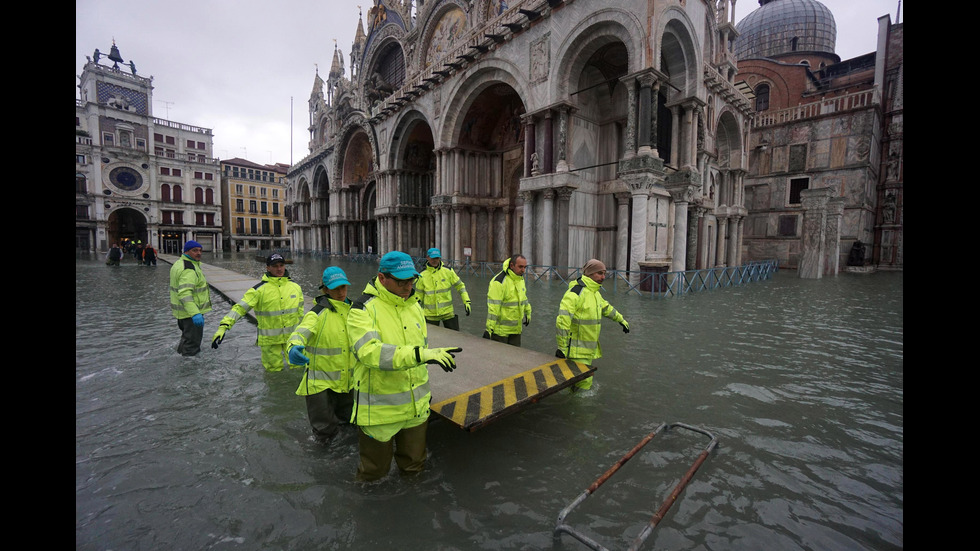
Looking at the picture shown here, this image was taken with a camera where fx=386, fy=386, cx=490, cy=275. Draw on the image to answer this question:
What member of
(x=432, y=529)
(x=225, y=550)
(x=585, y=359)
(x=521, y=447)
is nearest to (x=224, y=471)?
(x=225, y=550)

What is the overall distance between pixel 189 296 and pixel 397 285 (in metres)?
4.68

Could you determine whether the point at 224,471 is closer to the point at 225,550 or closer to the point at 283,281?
the point at 225,550

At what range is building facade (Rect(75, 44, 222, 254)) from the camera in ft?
143

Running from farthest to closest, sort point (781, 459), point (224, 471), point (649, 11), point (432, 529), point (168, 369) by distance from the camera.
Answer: point (649, 11)
point (168, 369)
point (781, 459)
point (224, 471)
point (432, 529)

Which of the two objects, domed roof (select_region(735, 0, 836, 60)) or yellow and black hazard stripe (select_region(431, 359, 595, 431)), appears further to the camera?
domed roof (select_region(735, 0, 836, 60))

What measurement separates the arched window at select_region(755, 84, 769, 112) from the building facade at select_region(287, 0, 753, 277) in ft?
40.9

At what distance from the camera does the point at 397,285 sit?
2840 mm

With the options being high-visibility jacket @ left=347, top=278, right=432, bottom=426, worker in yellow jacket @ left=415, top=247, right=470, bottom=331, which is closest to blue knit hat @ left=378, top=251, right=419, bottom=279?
high-visibility jacket @ left=347, top=278, right=432, bottom=426

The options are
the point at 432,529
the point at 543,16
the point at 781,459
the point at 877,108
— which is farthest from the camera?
the point at 877,108

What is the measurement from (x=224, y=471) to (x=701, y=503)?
Answer: 3755 mm

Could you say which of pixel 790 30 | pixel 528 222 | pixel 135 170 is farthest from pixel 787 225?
pixel 135 170

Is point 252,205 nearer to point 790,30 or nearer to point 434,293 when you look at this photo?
point 434,293

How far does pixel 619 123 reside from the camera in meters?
17.0

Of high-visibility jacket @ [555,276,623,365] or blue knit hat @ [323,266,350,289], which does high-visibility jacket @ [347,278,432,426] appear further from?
high-visibility jacket @ [555,276,623,365]
